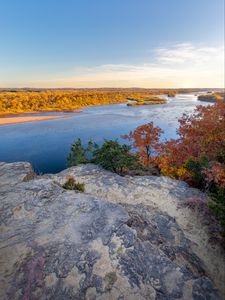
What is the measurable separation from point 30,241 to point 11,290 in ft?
5.18

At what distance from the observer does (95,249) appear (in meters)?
6.71

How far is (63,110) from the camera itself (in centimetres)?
7988

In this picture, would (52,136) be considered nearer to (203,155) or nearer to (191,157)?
(191,157)

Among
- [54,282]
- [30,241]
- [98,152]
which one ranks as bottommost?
[54,282]

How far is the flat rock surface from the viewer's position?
19.0 feet

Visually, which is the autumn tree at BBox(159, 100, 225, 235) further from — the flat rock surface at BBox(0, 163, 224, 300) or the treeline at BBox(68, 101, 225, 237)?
the flat rock surface at BBox(0, 163, 224, 300)

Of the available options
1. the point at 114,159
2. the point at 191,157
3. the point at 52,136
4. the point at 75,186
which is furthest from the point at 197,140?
the point at 52,136

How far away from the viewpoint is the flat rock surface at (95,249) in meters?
5.79

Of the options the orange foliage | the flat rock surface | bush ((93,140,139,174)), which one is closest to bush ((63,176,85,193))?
the flat rock surface

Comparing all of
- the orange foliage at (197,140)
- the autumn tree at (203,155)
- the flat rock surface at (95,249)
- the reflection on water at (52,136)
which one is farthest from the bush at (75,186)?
the reflection on water at (52,136)

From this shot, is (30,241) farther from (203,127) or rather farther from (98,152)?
(203,127)

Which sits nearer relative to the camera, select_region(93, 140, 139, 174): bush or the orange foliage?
select_region(93, 140, 139, 174): bush

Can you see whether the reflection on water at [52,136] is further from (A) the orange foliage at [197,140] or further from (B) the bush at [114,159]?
(B) the bush at [114,159]

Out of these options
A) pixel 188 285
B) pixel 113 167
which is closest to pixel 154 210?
pixel 188 285
